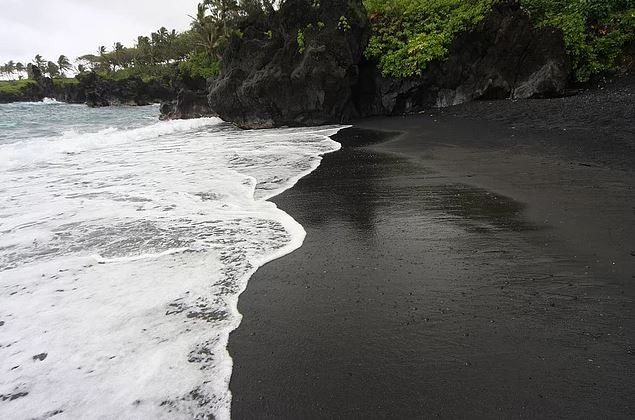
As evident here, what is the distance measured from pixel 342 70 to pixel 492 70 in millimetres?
6517

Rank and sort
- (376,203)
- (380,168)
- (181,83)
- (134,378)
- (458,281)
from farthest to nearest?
1. (181,83)
2. (380,168)
3. (376,203)
4. (458,281)
5. (134,378)

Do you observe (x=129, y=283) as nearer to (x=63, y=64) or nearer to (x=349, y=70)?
→ (x=349, y=70)

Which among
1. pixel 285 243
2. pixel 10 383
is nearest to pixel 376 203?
pixel 285 243

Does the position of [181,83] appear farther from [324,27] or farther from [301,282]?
[301,282]

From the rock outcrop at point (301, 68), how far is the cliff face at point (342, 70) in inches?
1.9

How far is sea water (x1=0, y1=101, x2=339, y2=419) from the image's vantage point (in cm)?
259

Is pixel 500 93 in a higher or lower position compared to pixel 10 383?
higher

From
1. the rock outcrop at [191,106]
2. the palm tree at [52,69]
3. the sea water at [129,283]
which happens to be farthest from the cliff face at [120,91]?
the sea water at [129,283]

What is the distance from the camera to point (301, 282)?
12.8 feet

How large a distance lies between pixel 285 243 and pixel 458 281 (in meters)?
2.23

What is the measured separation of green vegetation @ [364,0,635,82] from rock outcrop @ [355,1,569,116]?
1.37 ft

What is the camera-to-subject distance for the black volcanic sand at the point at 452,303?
2352 millimetres

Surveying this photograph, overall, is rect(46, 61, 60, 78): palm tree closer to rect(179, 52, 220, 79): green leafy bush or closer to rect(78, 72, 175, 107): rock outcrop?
rect(78, 72, 175, 107): rock outcrop

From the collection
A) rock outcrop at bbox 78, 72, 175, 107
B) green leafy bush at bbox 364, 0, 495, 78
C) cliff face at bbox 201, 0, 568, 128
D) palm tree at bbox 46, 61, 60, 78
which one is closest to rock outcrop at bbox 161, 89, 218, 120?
cliff face at bbox 201, 0, 568, 128
